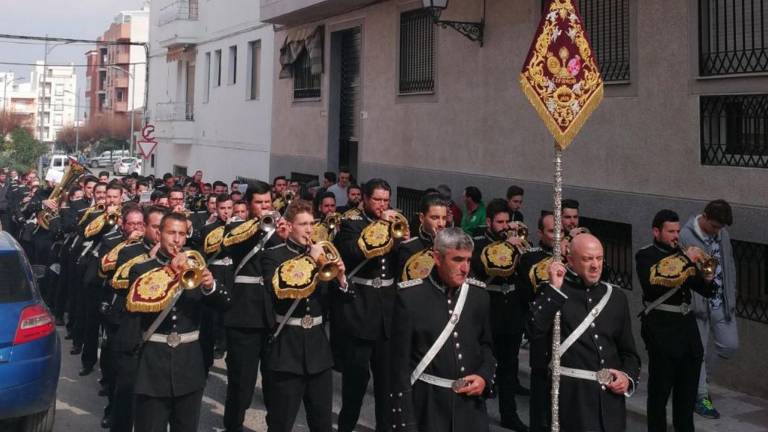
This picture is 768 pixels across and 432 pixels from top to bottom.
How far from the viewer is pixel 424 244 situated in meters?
7.34

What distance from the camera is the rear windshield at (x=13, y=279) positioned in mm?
7035

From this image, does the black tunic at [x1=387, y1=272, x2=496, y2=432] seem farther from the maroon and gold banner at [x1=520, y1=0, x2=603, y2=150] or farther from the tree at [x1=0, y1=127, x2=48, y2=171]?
the tree at [x1=0, y1=127, x2=48, y2=171]

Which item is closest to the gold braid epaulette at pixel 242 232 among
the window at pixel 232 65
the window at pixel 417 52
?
the window at pixel 417 52

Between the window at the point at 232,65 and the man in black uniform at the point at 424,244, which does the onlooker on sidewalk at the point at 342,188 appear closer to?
the man in black uniform at the point at 424,244

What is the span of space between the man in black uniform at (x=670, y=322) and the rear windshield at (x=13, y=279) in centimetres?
479

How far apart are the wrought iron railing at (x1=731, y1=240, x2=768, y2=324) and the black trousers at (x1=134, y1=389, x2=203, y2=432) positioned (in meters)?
5.83

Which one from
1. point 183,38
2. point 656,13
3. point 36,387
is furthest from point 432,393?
point 183,38

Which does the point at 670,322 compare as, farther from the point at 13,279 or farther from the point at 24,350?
the point at 13,279

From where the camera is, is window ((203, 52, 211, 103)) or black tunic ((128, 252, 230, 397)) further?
window ((203, 52, 211, 103))

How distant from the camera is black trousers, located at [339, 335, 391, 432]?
23.7ft

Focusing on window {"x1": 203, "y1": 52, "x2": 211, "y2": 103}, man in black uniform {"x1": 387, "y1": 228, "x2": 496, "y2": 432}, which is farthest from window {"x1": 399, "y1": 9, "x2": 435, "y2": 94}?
window {"x1": 203, "y1": 52, "x2": 211, "y2": 103}

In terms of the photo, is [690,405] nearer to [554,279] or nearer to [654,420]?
[654,420]

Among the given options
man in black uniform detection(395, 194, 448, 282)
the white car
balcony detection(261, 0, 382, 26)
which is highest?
balcony detection(261, 0, 382, 26)

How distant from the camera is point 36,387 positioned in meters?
6.93
